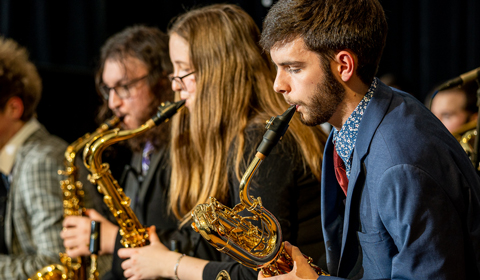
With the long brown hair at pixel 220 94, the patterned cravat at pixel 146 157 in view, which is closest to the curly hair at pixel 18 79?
the patterned cravat at pixel 146 157

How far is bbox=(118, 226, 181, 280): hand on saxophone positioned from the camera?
1.78 meters

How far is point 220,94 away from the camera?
1.87 m

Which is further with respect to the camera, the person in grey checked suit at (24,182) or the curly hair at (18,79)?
the curly hair at (18,79)

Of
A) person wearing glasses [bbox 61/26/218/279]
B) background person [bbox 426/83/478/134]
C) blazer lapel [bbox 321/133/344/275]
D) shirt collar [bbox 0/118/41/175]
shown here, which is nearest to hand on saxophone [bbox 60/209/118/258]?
person wearing glasses [bbox 61/26/218/279]

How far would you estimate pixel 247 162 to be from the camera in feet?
5.46

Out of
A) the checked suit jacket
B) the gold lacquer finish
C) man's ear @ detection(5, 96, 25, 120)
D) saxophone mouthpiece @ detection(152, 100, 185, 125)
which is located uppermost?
saxophone mouthpiece @ detection(152, 100, 185, 125)

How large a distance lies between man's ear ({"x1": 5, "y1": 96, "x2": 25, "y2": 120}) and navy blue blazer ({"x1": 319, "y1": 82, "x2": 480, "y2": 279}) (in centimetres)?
237

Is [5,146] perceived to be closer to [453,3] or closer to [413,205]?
[413,205]

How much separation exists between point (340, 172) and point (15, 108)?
7.45ft

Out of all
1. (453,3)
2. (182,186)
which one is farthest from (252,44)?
(453,3)

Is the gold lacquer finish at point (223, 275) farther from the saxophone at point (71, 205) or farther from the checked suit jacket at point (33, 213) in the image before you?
the checked suit jacket at point (33, 213)

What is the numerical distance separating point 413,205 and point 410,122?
22 cm

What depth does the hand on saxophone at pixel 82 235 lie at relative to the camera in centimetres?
218

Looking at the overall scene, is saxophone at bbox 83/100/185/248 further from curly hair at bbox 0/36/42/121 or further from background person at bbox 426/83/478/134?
background person at bbox 426/83/478/134
